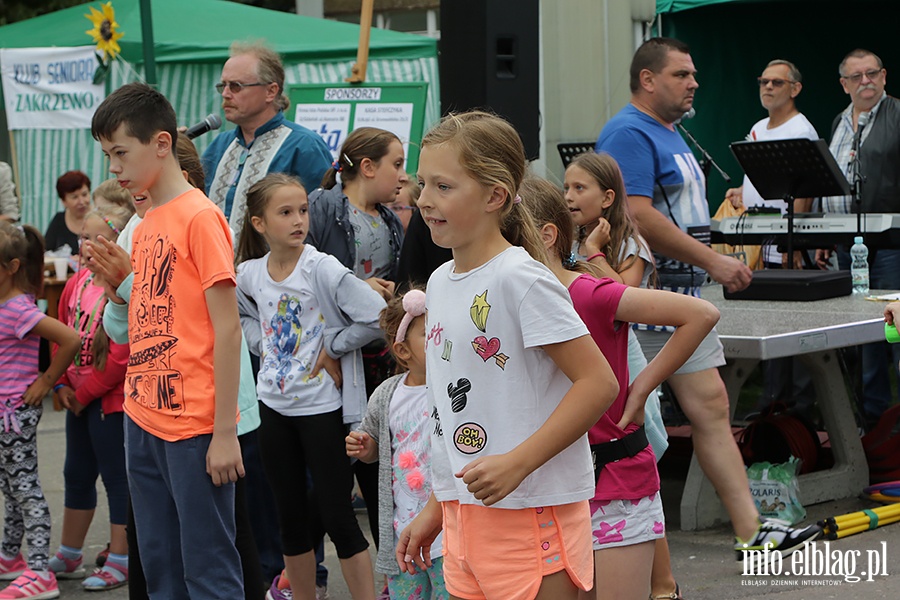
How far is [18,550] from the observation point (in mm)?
5484

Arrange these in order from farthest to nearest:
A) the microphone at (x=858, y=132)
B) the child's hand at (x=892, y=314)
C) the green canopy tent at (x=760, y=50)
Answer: the green canopy tent at (x=760, y=50) → the microphone at (x=858, y=132) → the child's hand at (x=892, y=314)

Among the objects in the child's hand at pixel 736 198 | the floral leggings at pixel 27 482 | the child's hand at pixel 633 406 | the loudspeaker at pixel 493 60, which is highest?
the loudspeaker at pixel 493 60

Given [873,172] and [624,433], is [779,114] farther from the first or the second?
[624,433]

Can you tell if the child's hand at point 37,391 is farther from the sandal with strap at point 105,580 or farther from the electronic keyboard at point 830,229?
the electronic keyboard at point 830,229

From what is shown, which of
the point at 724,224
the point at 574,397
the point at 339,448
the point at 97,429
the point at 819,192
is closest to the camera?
the point at 574,397

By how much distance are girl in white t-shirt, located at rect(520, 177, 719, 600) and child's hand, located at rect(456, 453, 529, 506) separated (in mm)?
789

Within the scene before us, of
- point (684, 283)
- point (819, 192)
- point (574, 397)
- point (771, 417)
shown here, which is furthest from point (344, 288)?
point (819, 192)

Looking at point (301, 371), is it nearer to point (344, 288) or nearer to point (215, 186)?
point (344, 288)

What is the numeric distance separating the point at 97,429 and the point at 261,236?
121 cm

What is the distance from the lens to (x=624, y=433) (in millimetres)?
3361

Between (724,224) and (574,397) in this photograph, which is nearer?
(574,397)

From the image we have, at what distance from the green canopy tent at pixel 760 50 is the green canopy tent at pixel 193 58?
2644mm

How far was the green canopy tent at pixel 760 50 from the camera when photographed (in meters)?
12.3

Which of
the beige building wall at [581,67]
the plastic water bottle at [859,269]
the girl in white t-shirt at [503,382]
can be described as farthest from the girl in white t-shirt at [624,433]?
the beige building wall at [581,67]
